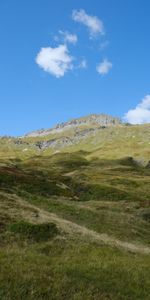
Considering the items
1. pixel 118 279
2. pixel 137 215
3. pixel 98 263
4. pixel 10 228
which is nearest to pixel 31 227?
pixel 10 228

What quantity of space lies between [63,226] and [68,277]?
1464cm

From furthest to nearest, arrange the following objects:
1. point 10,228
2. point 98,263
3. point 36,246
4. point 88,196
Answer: point 88,196 → point 10,228 → point 36,246 → point 98,263

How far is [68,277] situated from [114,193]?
229ft

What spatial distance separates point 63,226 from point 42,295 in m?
17.4

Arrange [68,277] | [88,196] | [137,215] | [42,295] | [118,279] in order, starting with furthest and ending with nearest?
[88,196], [137,215], [118,279], [68,277], [42,295]

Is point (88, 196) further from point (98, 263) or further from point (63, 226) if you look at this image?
point (98, 263)

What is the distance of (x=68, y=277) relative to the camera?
14469 mm

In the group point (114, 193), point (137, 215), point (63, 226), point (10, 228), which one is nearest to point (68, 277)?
point (10, 228)

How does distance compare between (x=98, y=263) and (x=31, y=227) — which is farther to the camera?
(x=31, y=227)

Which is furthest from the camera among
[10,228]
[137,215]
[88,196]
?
[88,196]

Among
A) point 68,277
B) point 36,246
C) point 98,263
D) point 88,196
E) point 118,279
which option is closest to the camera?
point 68,277

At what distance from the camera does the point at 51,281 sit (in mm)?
13266

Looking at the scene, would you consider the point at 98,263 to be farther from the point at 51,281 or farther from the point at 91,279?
the point at 51,281

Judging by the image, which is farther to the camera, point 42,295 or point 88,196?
point 88,196
